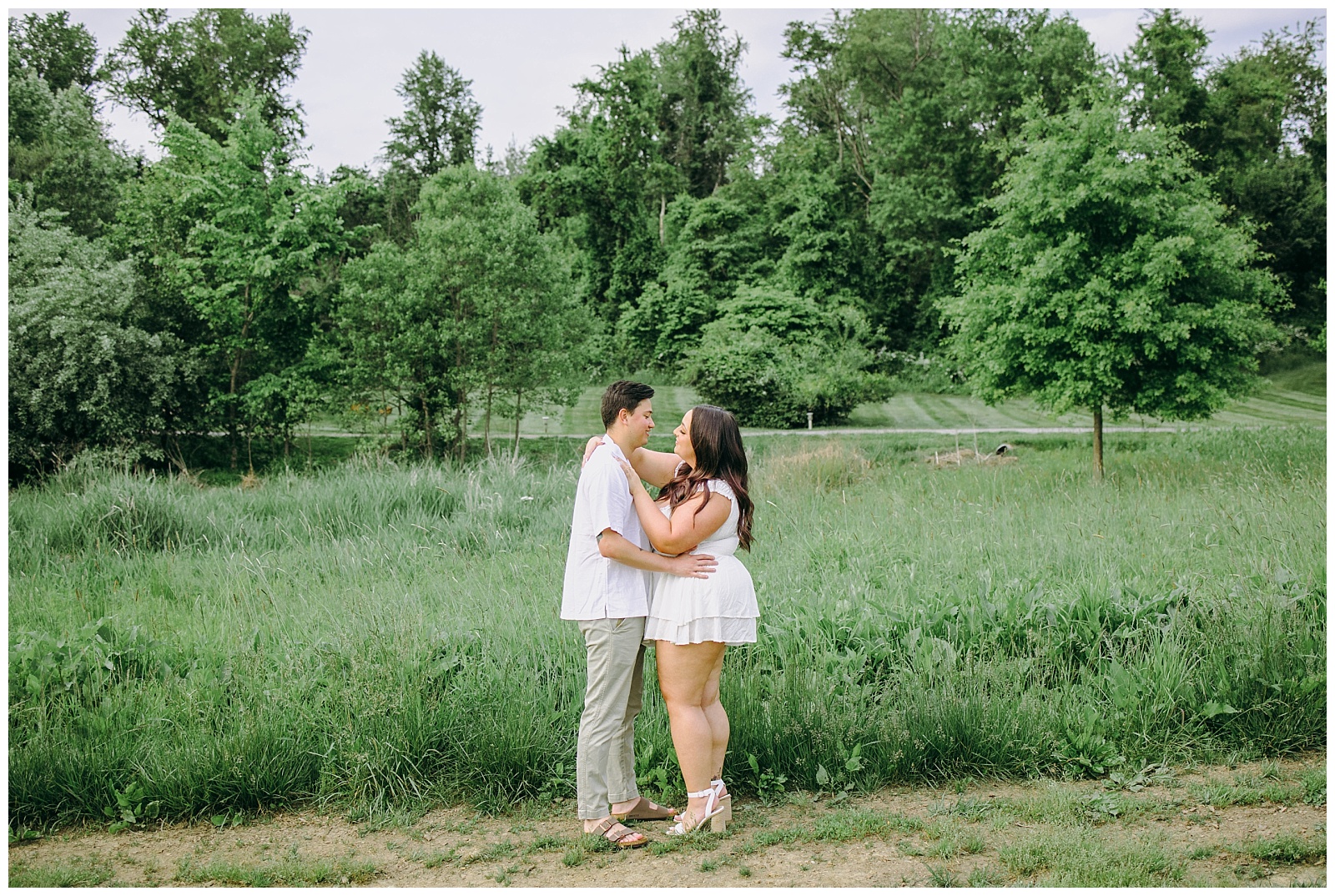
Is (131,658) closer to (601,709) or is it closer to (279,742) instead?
(279,742)

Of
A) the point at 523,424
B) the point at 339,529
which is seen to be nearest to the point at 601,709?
the point at 339,529

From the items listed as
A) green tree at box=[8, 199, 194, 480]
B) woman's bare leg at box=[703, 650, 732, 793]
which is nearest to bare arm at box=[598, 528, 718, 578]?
woman's bare leg at box=[703, 650, 732, 793]

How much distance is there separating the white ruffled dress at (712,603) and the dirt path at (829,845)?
0.88 m

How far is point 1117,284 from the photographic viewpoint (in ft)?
42.5

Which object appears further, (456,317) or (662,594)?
(456,317)

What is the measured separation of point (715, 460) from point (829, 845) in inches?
65.9

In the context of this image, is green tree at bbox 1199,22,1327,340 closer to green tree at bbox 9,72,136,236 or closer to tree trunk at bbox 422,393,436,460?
tree trunk at bbox 422,393,436,460

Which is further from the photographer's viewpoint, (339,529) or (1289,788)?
(339,529)

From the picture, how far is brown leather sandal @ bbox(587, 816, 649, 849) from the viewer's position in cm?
376

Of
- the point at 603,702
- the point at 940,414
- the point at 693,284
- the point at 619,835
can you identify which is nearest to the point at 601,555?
the point at 603,702

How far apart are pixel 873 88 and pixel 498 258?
78.3 feet

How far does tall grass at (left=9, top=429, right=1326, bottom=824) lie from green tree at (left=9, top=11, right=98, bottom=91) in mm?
24680

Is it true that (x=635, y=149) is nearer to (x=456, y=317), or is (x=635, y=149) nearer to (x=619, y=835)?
(x=456, y=317)

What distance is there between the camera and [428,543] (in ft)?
30.4
